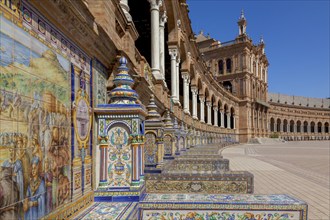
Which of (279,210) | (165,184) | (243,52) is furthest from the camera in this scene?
(243,52)

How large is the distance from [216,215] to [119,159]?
1414 mm

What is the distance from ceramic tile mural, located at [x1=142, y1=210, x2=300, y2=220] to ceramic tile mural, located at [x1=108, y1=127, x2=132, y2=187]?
20.0 inches

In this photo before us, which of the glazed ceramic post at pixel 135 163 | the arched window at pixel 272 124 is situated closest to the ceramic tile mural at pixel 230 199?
the glazed ceramic post at pixel 135 163

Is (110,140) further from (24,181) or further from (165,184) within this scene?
(165,184)

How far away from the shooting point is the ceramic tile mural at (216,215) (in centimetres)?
334

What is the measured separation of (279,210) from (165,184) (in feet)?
6.93

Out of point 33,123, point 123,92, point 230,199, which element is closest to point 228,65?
point 230,199

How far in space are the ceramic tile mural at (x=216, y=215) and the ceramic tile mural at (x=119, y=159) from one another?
51 cm

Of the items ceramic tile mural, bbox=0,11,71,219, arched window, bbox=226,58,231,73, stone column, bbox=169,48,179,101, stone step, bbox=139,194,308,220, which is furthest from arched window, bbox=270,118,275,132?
ceramic tile mural, bbox=0,11,71,219

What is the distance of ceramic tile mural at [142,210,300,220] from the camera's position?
10.9ft

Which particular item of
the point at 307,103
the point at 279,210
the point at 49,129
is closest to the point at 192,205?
the point at 279,210

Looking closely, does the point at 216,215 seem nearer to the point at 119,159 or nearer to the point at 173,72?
the point at 119,159

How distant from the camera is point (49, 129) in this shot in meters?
2.33

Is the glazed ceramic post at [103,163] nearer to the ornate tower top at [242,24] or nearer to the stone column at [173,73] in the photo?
the stone column at [173,73]
